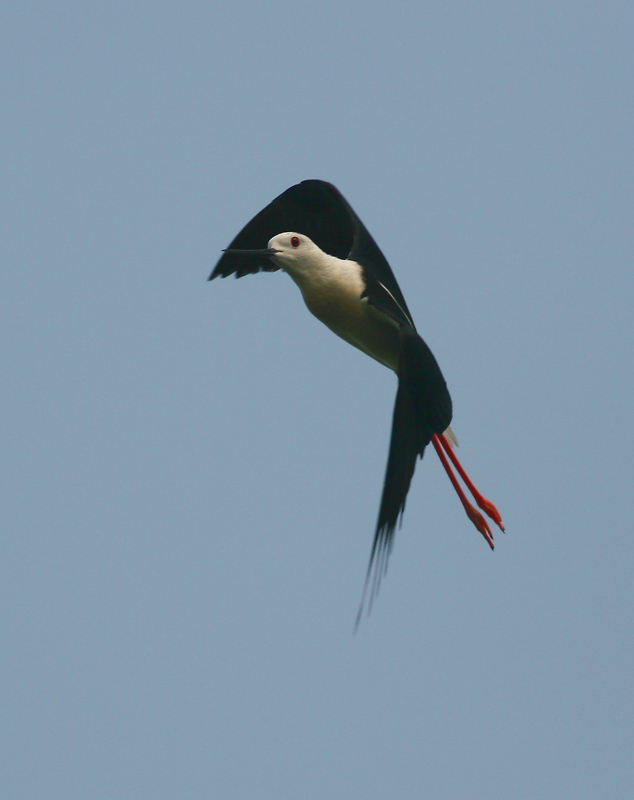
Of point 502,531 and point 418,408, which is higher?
point 418,408

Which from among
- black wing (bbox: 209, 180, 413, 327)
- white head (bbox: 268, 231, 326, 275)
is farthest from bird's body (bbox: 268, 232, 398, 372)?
black wing (bbox: 209, 180, 413, 327)

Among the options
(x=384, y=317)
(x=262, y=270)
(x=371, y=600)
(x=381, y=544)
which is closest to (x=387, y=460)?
(x=381, y=544)

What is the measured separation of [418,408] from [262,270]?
8.95 feet

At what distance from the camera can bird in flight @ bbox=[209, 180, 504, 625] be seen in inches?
251

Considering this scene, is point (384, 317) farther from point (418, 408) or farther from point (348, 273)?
point (418, 408)

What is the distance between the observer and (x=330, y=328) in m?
7.73

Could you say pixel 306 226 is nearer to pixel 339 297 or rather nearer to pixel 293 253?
pixel 293 253

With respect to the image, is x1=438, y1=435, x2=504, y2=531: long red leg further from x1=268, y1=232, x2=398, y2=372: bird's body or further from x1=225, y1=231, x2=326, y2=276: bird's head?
x1=225, y1=231, x2=326, y2=276: bird's head

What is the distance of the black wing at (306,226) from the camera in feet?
27.7

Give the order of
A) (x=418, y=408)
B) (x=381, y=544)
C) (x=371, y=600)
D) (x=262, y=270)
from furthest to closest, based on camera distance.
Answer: (x=262, y=270) → (x=418, y=408) → (x=381, y=544) → (x=371, y=600)

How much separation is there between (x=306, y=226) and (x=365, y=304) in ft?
5.70

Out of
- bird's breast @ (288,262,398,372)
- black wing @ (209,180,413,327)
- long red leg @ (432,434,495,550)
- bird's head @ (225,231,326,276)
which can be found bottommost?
long red leg @ (432,434,495,550)

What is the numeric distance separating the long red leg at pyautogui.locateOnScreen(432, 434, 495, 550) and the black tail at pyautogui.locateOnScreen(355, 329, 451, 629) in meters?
0.99

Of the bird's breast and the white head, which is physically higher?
the white head
